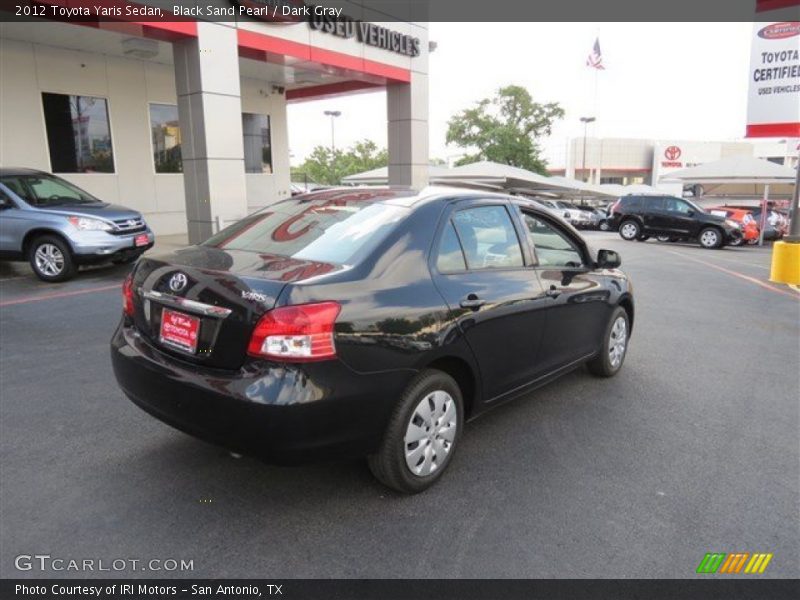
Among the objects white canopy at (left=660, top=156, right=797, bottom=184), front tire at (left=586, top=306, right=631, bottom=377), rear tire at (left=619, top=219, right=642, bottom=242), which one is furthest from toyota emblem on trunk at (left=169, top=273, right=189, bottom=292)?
white canopy at (left=660, top=156, right=797, bottom=184)

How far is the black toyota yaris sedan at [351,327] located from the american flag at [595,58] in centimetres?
3944

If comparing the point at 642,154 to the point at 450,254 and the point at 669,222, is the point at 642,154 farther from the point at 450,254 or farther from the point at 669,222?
the point at 450,254

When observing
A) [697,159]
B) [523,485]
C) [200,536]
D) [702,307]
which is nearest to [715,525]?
[523,485]

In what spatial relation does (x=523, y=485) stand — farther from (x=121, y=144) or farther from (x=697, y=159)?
(x=697, y=159)

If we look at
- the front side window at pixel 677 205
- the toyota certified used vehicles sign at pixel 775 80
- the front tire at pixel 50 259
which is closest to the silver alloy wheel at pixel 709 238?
the front side window at pixel 677 205

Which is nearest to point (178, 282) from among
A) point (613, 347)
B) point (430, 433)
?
point (430, 433)

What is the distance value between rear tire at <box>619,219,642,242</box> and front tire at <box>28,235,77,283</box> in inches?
728

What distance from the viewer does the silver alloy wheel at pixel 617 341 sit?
201 inches

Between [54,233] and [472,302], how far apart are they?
7.85m

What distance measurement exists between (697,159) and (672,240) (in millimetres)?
54078

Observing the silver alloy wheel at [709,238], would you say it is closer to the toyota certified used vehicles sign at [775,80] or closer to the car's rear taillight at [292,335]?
the toyota certified used vehicles sign at [775,80]

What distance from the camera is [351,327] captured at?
2.79 m

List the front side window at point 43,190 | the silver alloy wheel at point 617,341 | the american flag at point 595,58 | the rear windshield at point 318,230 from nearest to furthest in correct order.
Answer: the rear windshield at point 318,230, the silver alloy wheel at point 617,341, the front side window at point 43,190, the american flag at point 595,58

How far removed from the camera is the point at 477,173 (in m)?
29.3
